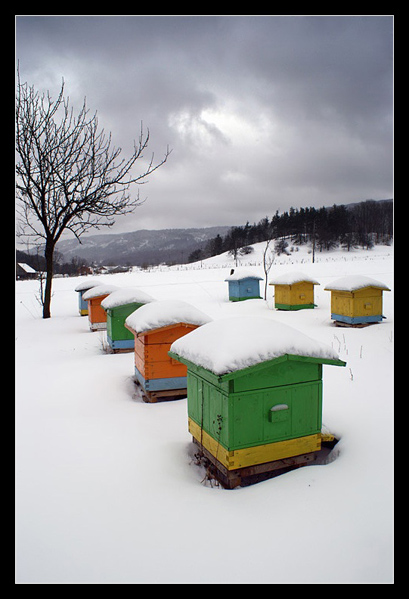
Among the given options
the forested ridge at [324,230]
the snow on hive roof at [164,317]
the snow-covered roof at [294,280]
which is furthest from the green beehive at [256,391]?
the forested ridge at [324,230]

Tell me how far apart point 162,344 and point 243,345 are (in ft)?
8.88

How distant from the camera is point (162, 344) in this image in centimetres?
637

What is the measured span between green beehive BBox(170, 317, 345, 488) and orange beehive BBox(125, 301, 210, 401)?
1.92 meters

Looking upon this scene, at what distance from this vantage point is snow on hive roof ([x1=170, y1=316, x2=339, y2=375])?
3.76m

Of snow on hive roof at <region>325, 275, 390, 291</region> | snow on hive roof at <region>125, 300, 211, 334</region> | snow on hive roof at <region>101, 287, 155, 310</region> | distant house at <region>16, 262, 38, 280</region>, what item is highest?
distant house at <region>16, 262, 38, 280</region>

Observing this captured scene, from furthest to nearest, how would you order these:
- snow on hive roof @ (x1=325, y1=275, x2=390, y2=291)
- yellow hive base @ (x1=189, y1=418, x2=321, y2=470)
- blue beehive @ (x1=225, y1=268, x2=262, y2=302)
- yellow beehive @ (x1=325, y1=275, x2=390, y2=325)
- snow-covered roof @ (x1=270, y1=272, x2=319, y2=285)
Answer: blue beehive @ (x1=225, y1=268, x2=262, y2=302) < snow-covered roof @ (x1=270, y1=272, x2=319, y2=285) < yellow beehive @ (x1=325, y1=275, x2=390, y2=325) < snow on hive roof @ (x1=325, y1=275, x2=390, y2=291) < yellow hive base @ (x1=189, y1=418, x2=321, y2=470)

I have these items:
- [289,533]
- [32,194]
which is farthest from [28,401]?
[32,194]

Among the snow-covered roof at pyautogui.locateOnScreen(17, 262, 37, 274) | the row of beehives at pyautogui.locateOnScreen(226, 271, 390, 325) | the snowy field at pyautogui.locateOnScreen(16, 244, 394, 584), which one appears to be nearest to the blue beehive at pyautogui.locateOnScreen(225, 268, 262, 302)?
the row of beehives at pyautogui.locateOnScreen(226, 271, 390, 325)

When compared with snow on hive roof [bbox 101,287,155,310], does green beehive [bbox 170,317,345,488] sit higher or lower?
lower

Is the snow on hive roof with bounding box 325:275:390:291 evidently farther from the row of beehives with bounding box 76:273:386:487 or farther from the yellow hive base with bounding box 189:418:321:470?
the yellow hive base with bounding box 189:418:321:470

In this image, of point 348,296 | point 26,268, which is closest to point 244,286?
point 348,296

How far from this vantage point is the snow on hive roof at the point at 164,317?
627 cm

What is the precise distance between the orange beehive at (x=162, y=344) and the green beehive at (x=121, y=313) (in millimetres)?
2546

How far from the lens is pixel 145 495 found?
3.79 metres
